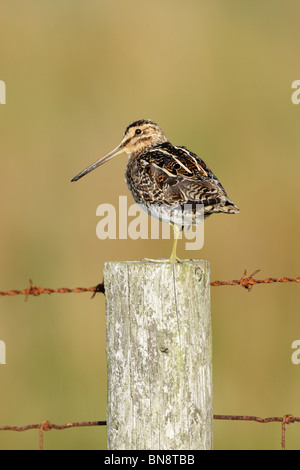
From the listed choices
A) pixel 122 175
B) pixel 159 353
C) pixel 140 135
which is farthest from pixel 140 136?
pixel 122 175

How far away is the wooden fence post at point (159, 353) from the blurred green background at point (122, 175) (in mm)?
2937

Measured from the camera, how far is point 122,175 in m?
8.57

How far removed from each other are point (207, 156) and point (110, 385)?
545 cm

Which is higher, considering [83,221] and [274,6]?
[274,6]

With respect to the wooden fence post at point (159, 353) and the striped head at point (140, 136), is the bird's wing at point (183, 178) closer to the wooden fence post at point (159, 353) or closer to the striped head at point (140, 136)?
the striped head at point (140, 136)

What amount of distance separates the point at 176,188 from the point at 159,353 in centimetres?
145

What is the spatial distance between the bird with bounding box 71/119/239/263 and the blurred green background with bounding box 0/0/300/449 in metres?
2.30

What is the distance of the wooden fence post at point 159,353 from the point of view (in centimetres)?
366

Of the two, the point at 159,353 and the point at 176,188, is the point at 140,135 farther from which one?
the point at 159,353

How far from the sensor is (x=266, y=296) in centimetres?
768

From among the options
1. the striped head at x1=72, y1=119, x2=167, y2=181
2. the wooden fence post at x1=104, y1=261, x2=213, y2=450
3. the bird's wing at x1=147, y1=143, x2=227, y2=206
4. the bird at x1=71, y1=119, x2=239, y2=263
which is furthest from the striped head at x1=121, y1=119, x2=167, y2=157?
the wooden fence post at x1=104, y1=261, x2=213, y2=450
